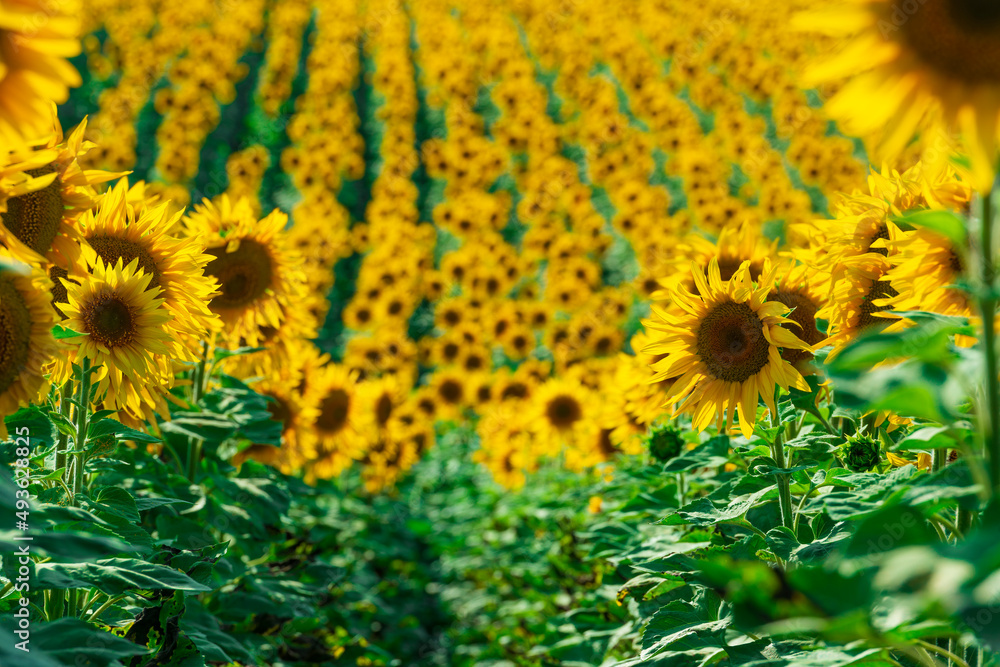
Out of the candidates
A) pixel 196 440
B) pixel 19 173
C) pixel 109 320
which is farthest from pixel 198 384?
pixel 19 173

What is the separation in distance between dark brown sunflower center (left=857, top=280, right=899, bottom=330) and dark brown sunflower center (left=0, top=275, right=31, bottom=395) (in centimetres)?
243

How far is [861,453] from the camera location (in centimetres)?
225

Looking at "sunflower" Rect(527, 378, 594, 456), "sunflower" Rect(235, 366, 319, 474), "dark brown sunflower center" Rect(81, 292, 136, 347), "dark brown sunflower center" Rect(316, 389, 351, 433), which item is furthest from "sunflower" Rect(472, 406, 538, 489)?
"dark brown sunflower center" Rect(81, 292, 136, 347)

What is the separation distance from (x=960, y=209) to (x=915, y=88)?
863 mm

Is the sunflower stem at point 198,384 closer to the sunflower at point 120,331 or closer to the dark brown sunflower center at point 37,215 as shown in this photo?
the sunflower at point 120,331

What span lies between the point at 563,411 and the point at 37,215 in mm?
4905

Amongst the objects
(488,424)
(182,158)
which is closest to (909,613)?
(488,424)

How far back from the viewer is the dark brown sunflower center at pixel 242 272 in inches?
146

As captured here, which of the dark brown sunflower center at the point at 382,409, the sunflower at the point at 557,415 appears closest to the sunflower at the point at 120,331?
the sunflower at the point at 557,415

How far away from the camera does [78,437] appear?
236cm

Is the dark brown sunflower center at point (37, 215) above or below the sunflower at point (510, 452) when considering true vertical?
below

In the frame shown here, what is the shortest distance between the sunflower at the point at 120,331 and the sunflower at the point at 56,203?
0.13m

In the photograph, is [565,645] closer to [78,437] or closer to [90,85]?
[78,437]

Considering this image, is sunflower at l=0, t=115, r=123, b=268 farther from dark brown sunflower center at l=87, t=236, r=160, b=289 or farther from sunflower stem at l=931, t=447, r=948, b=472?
sunflower stem at l=931, t=447, r=948, b=472
